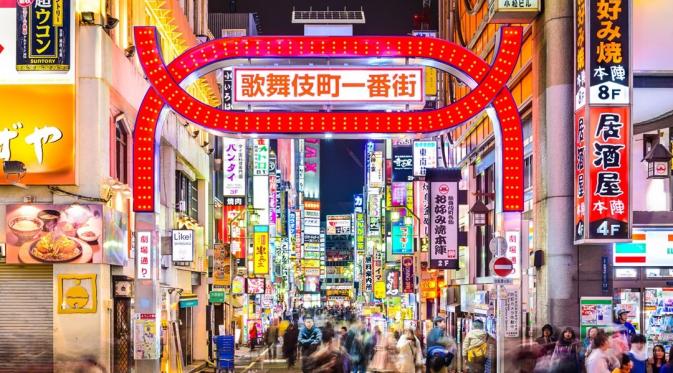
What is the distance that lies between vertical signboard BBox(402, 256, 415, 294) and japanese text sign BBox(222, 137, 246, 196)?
45.9 ft

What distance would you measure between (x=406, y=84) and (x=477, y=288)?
15.9 m

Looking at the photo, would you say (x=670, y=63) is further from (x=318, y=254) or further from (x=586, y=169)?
(x=318, y=254)

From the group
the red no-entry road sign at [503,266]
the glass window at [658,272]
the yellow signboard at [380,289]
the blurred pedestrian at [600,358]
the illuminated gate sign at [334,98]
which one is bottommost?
the yellow signboard at [380,289]

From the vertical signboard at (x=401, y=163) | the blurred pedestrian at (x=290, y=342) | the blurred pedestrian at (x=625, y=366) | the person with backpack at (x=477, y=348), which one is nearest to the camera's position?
the blurred pedestrian at (x=625, y=366)

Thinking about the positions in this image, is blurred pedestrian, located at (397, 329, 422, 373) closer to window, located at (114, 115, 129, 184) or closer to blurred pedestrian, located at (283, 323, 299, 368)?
window, located at (114, 115, 129, 184)

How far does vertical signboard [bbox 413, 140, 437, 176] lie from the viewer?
154ft

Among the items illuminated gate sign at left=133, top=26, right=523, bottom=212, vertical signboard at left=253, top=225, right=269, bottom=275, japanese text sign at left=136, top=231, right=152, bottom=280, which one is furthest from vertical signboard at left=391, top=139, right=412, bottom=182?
illuminated gate sign at left=133, top=26, right=523, bottom=212

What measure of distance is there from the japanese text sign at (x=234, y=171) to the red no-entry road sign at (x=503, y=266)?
27.0 m

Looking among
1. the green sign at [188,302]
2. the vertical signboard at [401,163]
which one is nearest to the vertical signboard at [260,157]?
the vertical signboard at [401,163]

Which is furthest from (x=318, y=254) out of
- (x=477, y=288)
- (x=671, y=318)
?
(x=671, y=318)

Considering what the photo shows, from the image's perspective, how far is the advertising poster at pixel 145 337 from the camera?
70.8 feet

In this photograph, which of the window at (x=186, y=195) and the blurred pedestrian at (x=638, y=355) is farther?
the window at (x=186, y=195)

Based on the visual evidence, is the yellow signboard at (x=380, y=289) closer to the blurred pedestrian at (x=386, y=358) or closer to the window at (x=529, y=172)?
the window at (x=529, y=172)

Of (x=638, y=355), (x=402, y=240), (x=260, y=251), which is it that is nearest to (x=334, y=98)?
(x=638, y=355)
